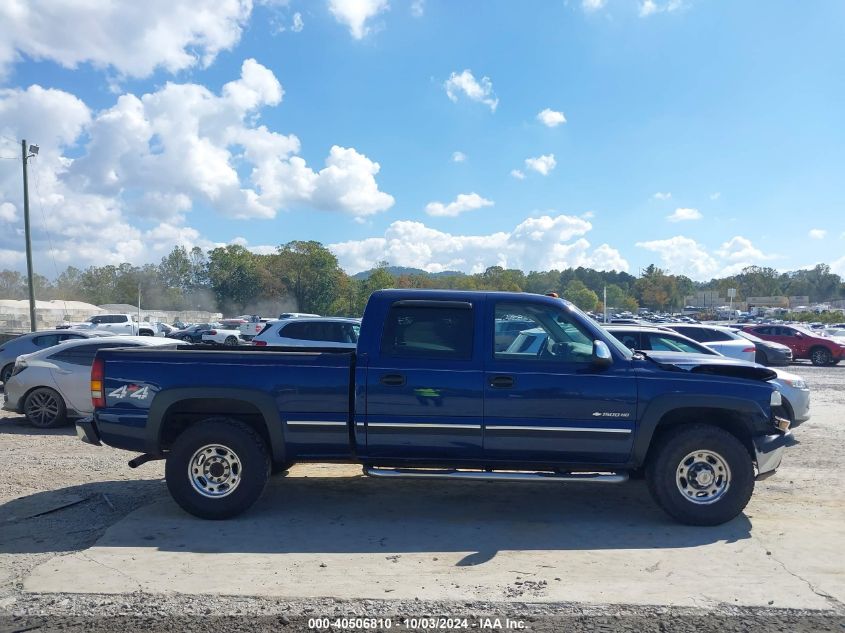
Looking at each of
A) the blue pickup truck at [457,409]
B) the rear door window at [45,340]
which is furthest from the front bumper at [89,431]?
the rear door window at [45,340]

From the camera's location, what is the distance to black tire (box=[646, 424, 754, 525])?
571cm

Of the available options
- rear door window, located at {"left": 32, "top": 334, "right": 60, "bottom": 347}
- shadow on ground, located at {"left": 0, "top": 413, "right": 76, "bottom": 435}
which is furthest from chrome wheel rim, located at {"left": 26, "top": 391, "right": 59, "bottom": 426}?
rear door window, located at {"left": 32, "top": 334, "right": 60, "bottom": 347}

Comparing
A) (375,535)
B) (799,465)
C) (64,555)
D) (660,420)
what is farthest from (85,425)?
(799,465)

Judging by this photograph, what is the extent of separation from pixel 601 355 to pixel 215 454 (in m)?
3.36

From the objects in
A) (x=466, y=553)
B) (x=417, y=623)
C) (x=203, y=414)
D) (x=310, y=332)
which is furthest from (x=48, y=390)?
(x=417, y=623)

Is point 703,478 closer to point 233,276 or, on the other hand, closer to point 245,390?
point 245,390

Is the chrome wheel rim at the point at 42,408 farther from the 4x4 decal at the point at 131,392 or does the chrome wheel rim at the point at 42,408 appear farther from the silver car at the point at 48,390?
the 4x4 decal at the point at 131,392

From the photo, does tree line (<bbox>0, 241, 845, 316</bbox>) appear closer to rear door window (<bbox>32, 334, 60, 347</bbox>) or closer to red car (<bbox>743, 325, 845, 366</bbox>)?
red car (<bbox>743, 325, 845, 366</bbox>)

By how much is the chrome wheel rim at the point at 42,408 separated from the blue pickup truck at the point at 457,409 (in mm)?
5315

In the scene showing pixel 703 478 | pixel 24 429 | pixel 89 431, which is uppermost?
pixel 89 431

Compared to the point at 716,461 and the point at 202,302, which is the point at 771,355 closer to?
the point at 716,461

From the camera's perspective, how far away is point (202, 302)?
8456 cm

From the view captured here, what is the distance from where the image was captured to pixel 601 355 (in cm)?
552

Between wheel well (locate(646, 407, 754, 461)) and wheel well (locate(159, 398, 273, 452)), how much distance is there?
3.39 meters
